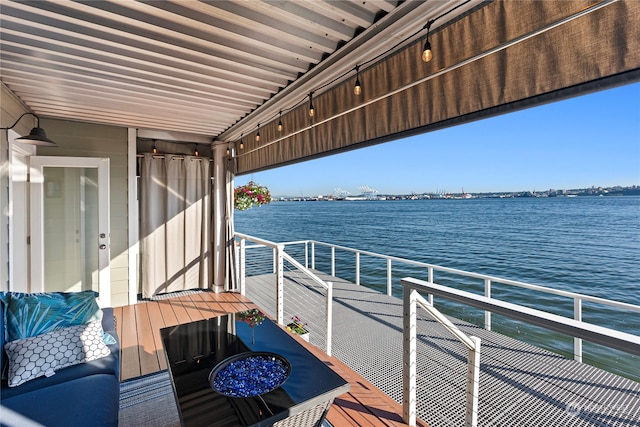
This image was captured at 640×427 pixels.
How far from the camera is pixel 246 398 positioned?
1344 mm

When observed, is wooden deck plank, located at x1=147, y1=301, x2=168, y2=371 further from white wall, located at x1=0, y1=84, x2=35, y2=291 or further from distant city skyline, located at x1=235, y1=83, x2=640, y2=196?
distant city skyline, located at x1=235, y1=83, x2=640, y2=196

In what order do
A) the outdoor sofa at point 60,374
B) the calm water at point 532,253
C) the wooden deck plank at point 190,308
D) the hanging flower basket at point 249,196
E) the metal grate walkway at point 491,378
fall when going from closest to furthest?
the outdoor sofa at point 60,374 < the metal grate walkway at point 491,378 < the wooden deck plank at point 190,308 < the hanging flower basket at point 249,196 < the calm water at point 532,253

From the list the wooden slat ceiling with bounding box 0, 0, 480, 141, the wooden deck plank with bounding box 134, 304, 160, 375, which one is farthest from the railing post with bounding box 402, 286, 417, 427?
the wooden deck plank with bounding box 134, 304, 160, 375

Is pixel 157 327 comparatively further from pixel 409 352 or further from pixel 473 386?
pixel 473 386

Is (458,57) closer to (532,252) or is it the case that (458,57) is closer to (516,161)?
(532,252)

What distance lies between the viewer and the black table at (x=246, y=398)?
124 centimetres

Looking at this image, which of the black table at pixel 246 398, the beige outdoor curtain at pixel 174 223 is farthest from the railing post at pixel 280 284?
the beige outdoor curtain at pixel 174 223

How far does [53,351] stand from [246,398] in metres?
1.38

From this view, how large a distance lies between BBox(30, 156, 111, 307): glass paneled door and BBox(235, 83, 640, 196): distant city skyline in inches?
343

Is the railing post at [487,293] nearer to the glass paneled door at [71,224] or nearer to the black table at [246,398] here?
the black table at [246,398]

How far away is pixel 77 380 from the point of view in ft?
5.51

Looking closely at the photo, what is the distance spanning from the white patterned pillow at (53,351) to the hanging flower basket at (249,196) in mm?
2762

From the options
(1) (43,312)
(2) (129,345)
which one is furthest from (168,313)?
(1) (43,312)

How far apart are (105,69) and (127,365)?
240 cm
